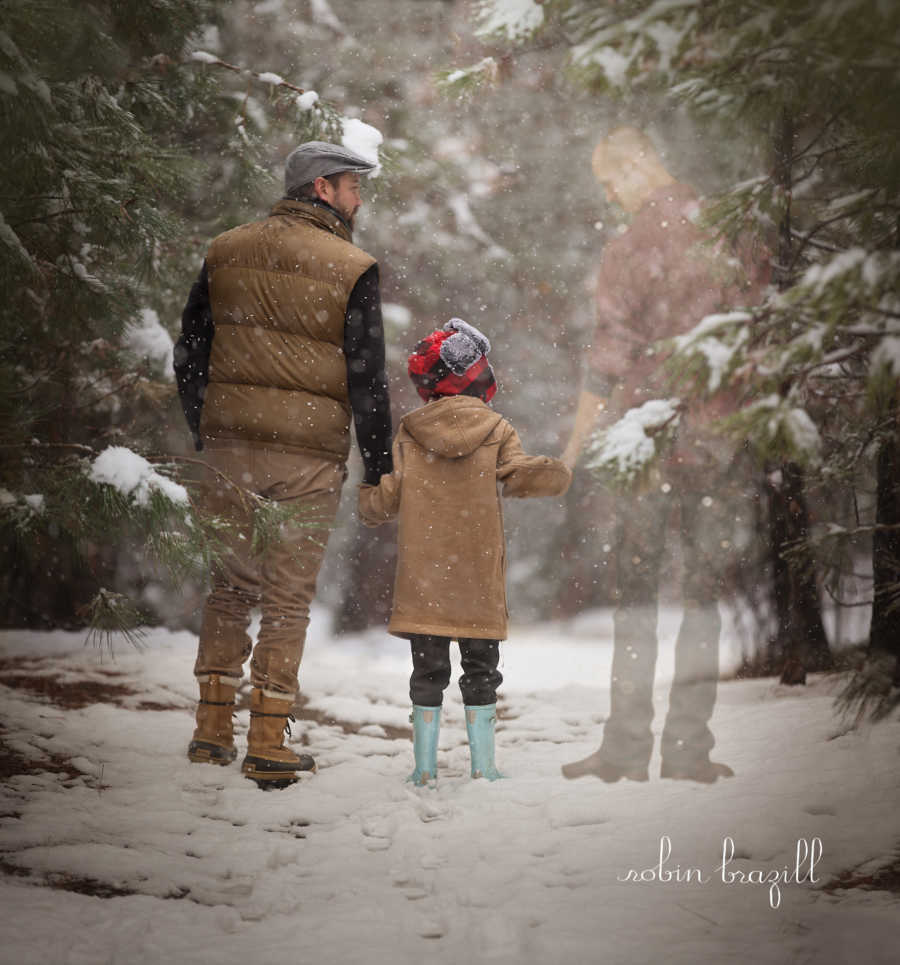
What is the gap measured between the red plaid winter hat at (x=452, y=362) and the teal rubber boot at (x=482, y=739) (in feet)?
3.54

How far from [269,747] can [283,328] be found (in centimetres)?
139

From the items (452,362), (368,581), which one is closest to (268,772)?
(452,362)

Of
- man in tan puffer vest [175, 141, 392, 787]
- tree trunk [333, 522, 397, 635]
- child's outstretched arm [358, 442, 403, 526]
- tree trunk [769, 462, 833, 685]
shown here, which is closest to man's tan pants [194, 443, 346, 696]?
man in tan puffer vest [175, 141, 392, 787]

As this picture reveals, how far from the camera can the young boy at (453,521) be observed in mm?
2760

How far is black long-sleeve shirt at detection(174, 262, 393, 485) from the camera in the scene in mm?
2799

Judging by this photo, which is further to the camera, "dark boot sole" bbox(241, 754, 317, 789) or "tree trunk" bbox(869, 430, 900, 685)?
"dark boot sole" bbox(241, 754, 317, 789)

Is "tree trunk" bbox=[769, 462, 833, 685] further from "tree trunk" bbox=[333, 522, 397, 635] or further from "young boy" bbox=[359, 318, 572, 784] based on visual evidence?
"tree trunk" bbox=[333, 522, 397, 635]

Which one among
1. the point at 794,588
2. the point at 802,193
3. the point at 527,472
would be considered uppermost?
the point at 802,193

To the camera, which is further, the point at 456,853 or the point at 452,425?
the point at 452,425

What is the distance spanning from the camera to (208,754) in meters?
2.91

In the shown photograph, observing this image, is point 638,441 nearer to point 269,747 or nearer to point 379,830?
point 379,830

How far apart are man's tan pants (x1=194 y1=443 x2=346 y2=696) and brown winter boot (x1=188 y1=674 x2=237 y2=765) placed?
6cm

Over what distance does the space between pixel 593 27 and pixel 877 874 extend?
6.10ft

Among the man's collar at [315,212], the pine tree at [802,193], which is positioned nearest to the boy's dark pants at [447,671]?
the pine tree at [802,193]
